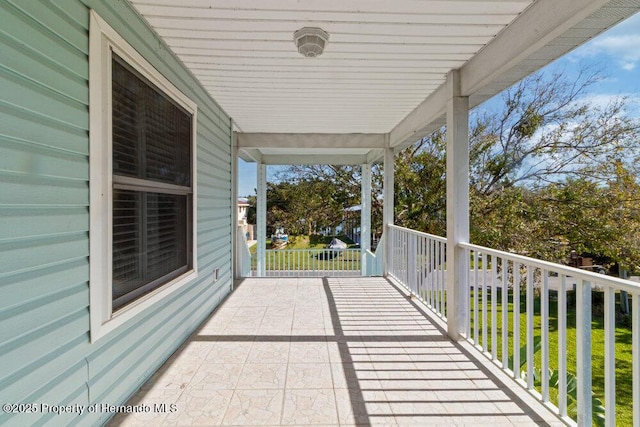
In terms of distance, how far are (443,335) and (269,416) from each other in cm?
A: 190

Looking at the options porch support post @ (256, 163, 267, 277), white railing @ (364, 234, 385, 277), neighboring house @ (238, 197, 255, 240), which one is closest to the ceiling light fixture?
white railing @ (364, 234, 385, 277)

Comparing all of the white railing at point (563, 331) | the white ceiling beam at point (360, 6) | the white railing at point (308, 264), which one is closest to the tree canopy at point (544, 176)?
the white railing at point (308, 264)

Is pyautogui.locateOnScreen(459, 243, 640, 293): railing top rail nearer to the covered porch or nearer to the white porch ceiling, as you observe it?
the covered porch

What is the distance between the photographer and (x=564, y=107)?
855 centimetres

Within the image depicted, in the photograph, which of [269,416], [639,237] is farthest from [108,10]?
[639,237]

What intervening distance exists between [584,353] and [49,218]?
8.62ft

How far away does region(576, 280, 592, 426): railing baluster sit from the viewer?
1.65 meters

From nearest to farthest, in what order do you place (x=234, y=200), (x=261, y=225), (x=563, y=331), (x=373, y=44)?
(x=563, y=331), (x=373, y=44), (x=234, y=200), (x=261, y=225)

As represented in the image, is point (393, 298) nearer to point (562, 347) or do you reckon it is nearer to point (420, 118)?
point (420, 118)

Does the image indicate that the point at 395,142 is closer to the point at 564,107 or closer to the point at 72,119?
the point at 72,119

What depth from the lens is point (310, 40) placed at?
7.95ft

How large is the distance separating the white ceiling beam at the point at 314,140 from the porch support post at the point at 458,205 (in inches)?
102

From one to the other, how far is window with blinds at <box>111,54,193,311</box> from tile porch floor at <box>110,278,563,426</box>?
728 mm

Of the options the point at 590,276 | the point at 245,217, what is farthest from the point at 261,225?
the point at 245,217
